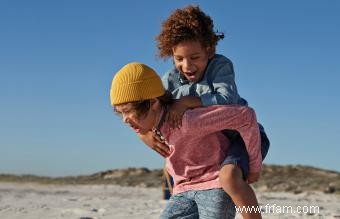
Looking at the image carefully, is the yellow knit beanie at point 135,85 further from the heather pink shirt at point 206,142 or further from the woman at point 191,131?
the heather pink shirt at point 206,142

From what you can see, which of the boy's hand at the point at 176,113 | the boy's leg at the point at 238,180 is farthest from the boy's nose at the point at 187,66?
the boy's leg at the point at 238,180

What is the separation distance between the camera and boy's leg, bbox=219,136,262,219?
290 cm

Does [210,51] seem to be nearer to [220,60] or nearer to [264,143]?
[220,60]

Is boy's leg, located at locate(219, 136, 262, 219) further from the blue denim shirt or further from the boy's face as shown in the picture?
the boy's face

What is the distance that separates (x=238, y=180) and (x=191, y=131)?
34cm

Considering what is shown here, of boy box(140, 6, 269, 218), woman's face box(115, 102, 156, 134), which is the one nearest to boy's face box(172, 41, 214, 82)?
boy box(140, 6, 269, 218)

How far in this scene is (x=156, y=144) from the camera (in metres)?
3.23

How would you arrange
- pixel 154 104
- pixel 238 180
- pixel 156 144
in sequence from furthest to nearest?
1. pixel 156 144
2. pixel 154 104
3. pixel 238 180

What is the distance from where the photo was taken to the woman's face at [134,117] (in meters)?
3.00

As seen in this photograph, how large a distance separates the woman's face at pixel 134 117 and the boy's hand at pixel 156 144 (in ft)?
0.39

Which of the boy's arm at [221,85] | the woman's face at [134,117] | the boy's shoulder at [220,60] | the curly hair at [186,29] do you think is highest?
the curly hair at [186,29]

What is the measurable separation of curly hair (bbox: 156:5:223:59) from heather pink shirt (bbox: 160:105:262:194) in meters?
0.45

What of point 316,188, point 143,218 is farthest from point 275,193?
point 143,218

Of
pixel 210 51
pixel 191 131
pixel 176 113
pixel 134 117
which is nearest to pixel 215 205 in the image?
pixel 191 131
